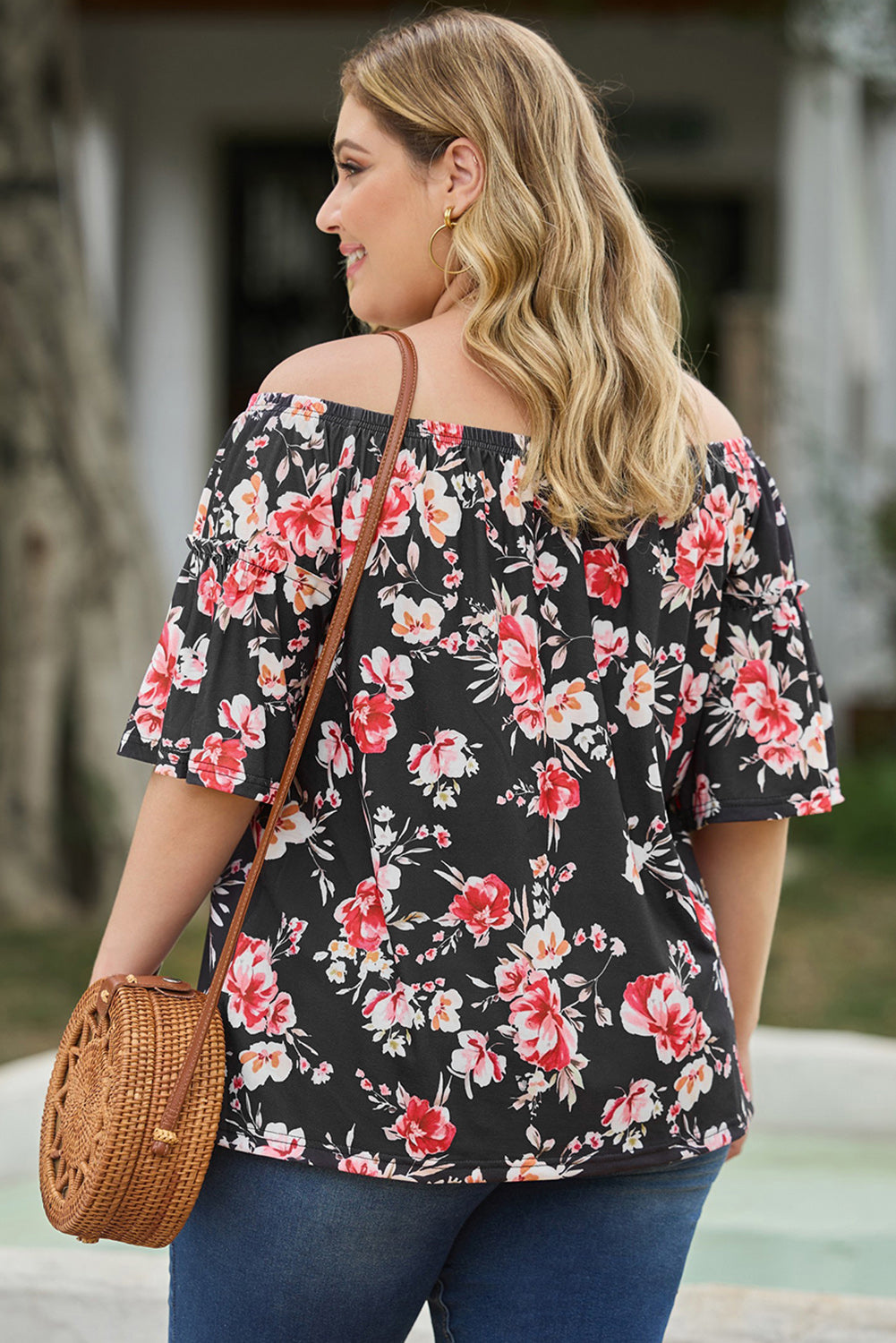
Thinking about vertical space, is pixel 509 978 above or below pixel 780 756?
below

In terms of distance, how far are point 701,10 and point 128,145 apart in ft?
11.2

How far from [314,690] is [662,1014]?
1.31 feet

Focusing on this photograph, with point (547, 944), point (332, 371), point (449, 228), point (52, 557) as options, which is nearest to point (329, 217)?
point (449, 228)

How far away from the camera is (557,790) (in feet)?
4.31

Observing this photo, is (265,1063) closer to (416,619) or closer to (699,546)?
(416,619)

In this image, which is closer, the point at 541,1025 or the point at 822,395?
the point at 541,1025

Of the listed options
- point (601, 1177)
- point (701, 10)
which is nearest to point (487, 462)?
point (601, 1177)

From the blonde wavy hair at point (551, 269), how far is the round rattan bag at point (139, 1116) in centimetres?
51

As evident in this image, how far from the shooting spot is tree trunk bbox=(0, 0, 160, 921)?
18.2 feet

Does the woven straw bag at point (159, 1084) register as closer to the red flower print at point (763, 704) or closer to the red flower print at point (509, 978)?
the red flower print at point (509, 978)

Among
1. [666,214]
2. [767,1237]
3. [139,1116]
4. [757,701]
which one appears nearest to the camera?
[139,1116]

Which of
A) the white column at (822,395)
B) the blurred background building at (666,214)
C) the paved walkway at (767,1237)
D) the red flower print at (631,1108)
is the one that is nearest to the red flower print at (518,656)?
the red flower print at (631,1108)

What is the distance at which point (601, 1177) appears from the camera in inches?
53.1

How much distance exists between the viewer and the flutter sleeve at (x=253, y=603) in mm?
1262
